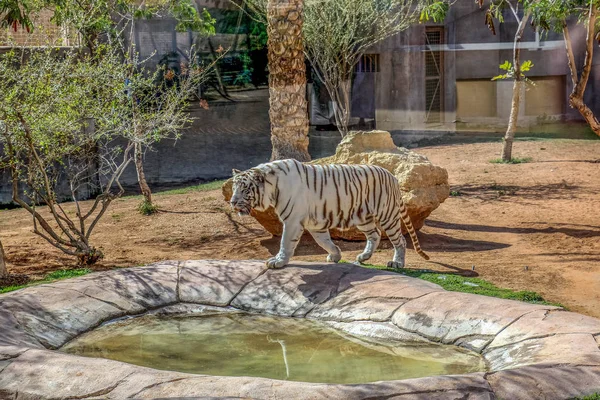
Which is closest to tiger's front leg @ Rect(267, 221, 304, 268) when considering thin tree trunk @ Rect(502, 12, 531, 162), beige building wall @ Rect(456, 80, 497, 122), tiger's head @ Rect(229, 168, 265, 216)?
tiger's head @ Rect(229, 168, 265, 216)

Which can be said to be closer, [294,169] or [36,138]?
[294,169]

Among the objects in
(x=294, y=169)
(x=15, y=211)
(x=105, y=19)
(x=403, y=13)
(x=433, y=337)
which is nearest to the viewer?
(x=433, y=337)

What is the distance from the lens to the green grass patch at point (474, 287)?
7.95m

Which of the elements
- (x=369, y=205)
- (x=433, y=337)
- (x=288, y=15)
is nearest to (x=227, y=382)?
(x=433, y=337)

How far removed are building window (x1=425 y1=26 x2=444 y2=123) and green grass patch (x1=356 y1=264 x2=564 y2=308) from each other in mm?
12063

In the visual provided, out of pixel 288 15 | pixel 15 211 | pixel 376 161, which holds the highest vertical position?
pixel 288 15

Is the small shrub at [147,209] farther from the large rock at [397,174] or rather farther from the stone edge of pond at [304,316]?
the stone edge of pond at [304,316]

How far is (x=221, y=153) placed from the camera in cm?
2083

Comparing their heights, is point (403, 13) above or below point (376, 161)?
above

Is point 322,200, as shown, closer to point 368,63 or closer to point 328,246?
point 328,246

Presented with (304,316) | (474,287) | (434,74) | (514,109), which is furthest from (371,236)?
(434,74)

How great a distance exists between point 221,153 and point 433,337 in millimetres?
14740

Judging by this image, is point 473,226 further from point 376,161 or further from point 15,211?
point 15,211

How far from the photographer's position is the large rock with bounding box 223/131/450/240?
430 inches
